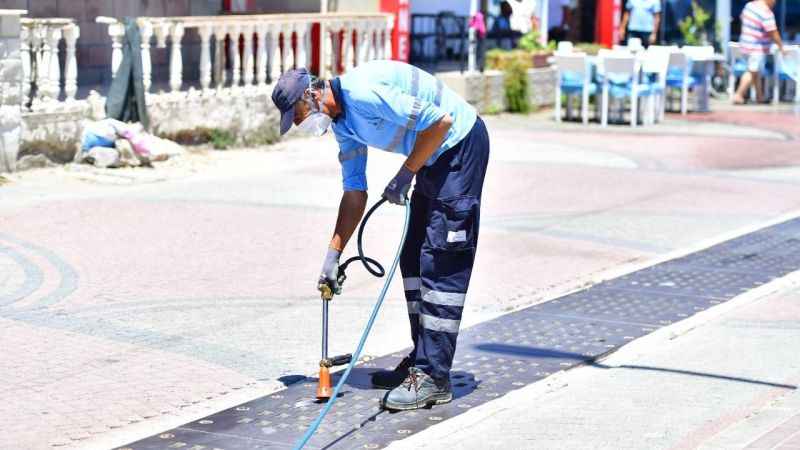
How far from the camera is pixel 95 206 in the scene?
11.7m

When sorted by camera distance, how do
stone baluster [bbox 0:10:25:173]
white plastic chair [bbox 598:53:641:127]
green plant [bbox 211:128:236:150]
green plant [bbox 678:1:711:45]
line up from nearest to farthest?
stone baluster [bbox 0:10:25:173] → green plant [bbox 211:128:236:150] → white plastic chair [bbox 598:53:641:127] → green plant [bbox 678:1:711:45]

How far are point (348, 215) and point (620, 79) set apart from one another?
1308cm

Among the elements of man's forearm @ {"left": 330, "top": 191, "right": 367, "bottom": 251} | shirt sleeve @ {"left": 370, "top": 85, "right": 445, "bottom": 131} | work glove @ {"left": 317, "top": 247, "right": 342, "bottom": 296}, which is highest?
shirt sleeve @ {"left": 370, "top": 85, "right": 445, "bottom": 131}

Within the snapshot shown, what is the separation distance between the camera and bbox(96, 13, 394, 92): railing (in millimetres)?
14922

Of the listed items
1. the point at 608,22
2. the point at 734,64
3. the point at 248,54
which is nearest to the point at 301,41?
the point at 248,54

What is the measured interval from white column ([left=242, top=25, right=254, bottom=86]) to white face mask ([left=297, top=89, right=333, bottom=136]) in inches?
395

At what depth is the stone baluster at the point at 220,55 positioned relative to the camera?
1571 cm

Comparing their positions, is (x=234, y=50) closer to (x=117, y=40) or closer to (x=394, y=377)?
(x=117, y=40)

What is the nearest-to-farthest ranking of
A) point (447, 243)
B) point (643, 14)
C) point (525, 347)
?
point (447, 243) < point (525, 347) < point (643, 14)

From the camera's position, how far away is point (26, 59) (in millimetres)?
13281

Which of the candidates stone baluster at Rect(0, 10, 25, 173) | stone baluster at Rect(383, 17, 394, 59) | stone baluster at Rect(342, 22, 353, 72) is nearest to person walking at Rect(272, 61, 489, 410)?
stone baluster at Rect(0, 10, 25, 173)

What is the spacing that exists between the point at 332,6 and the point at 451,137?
1369 cm

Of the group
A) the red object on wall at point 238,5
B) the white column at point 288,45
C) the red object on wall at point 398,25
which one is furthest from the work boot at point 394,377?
the red object on wall at point 238,5

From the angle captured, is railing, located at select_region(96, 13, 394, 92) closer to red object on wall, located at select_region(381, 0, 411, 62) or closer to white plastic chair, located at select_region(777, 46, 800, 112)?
red object on wall, located at select_region(381, 0, 411, 62)
